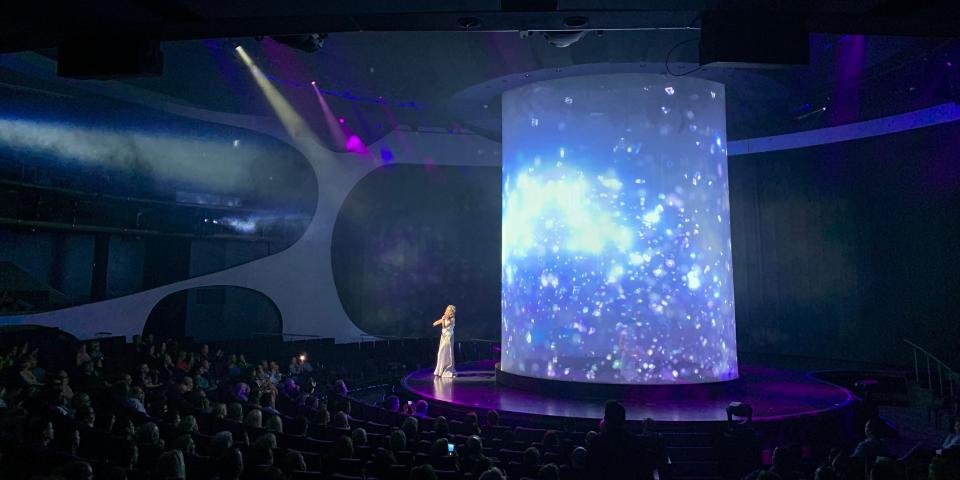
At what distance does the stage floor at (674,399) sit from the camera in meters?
8.23

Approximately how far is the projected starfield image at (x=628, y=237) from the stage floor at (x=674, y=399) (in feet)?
1.01

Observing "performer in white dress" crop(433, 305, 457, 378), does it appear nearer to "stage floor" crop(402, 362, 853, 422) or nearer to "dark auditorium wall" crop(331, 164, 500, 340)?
"stage floor" crop(402, 362, 853, 422)

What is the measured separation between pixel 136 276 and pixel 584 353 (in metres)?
12.8

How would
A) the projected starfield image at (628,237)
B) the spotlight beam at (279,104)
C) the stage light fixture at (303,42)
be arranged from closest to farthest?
the stage light fixture at (303,42), the projected starfield image at (628,237), the spotlight beam at (279,104)

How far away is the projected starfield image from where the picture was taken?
9.70 m

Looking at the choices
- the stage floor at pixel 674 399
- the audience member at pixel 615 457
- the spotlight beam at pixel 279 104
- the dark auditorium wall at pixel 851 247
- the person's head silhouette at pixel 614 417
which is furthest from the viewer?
the dark auditorium wall at pixel 851 247

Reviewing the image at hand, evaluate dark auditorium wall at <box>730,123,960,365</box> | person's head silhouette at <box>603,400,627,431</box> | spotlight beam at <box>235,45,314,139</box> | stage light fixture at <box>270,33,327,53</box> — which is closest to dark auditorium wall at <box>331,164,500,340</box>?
spotlight beam at <box>235,45,314,139</box>

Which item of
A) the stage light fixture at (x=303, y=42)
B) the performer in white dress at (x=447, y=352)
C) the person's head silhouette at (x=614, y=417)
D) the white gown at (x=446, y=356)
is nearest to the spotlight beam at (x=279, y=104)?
the stage light fixture at (x=303, y=42)

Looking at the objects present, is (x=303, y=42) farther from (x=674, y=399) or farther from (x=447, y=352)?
(x=674, y=399)

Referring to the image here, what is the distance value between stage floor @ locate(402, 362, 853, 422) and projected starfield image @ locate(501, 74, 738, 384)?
1.01ft

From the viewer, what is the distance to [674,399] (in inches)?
373

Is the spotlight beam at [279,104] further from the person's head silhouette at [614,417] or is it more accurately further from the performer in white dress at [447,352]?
the person's head silhouette at [614,417]

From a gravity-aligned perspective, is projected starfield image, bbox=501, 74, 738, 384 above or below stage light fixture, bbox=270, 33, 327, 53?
below

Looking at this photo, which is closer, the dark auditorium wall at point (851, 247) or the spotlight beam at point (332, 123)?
the dark auditorium wall at point (851, 247)
